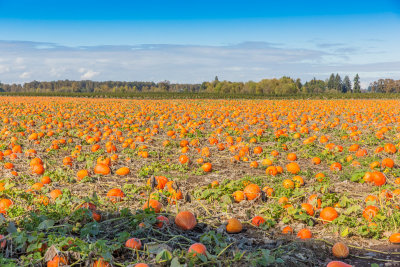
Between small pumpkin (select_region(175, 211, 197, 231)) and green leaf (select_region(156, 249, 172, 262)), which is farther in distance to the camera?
small pumpkin (select_region(175, 211, 197, 231))

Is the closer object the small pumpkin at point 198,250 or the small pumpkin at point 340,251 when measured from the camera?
the small pumpkin at point 198,250

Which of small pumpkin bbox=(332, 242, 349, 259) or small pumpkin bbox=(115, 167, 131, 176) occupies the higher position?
small pumpkin bbox=(115, 167, 131, 176)

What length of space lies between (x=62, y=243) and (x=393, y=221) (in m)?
3.56

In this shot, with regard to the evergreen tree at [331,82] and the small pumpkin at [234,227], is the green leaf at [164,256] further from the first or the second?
the evergreen tree at [331,82]

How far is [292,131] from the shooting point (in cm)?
1246

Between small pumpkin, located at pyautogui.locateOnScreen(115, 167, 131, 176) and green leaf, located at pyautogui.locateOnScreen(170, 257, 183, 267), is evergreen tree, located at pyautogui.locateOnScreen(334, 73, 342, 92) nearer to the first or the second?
small pumpkin, located at pyautogui.locateOnScreen(115, 167, 131, 176)

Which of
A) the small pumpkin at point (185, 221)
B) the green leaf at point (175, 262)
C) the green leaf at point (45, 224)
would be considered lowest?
the small pumpkin at point (185, 221)

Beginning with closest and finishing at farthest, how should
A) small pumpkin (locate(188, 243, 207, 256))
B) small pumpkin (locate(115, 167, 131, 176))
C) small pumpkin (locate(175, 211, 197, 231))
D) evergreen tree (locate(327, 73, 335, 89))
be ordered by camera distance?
small pumpkin (locate(188, 243, 207, 256))
small pumpkin (locate(175, 211, 197, 231))
small pumpkin (locate(115, 167, 131, 176))
evergreen tree (locate(327, 73, 335, 89))

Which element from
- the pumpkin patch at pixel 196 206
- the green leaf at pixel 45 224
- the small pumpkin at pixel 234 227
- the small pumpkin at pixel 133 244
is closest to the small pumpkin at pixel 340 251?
the pumpkin patch at pixel 196 206

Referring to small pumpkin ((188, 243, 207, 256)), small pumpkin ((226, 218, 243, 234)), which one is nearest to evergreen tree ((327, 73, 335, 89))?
small pumpkin ((226, 218, 243, 234))

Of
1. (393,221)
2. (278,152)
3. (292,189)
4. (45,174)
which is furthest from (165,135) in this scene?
(393,221)

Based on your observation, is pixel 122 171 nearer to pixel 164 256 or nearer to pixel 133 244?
pixel 133 244

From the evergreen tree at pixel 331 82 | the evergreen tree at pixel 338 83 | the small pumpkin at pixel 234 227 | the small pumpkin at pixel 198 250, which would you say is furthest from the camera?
the evergreen tree at pixel 331 82

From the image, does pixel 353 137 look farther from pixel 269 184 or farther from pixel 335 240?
pixel 335 240
